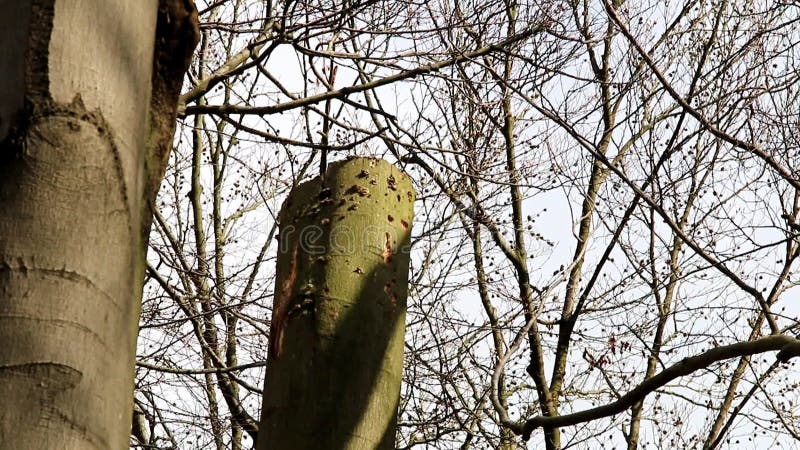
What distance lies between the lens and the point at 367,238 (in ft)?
6.14

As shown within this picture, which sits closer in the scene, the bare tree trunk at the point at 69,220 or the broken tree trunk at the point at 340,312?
the bare tree trunk at the point at 69,220

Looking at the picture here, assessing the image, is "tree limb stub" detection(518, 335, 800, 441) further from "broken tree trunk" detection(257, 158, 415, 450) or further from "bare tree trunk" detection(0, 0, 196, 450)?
"bare tree trunk" detection(0, 0, 196, 450)

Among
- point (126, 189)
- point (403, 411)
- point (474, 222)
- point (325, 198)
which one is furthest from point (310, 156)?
point (126, 189)

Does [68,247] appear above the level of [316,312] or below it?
below

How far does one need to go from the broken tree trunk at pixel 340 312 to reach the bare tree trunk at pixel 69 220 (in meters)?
0.74

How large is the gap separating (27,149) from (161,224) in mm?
5424

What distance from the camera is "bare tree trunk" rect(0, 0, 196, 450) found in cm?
80

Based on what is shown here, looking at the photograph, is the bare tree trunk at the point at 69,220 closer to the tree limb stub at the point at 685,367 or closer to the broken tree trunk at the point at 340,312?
the broken tree trunk at the point at 340,312

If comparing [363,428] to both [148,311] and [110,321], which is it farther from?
[148,311]

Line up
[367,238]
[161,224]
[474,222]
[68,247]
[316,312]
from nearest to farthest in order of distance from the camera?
1. [68,247]
2. [316,312]
3. [367,238]
4. [474,222]
5. [161,224]

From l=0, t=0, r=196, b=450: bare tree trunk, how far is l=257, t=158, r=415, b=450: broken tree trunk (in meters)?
0.74

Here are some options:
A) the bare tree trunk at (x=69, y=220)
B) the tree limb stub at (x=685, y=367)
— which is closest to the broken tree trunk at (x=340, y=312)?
the tree limb stub at (x=685, y=367)

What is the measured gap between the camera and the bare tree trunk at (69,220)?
2.62 feet

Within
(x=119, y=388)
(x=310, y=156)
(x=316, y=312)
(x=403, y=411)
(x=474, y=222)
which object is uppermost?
(x=310, y=156)
